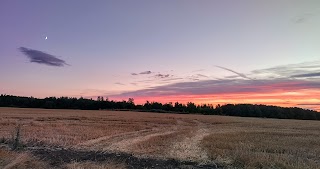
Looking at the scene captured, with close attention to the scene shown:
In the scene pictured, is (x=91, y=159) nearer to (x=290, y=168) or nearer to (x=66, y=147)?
(x=66, y=147)

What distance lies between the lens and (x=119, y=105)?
533 feet

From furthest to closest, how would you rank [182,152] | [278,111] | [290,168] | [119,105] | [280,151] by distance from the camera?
[119,105], [278,111], [280,151], [182,152], [290,168]

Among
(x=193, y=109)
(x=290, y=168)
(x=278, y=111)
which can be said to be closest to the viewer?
(x=290, y=168)

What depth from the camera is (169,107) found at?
532 ft

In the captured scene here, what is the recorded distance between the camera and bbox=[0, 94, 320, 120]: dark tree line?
132750mm

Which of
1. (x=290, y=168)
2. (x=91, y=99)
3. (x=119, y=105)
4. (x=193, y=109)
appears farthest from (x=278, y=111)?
(x=290, y=168)

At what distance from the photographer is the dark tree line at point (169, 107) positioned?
436 feet

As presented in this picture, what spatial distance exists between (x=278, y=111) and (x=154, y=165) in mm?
120901

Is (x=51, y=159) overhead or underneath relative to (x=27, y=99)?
underneath

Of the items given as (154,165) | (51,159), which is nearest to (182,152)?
(154,165)

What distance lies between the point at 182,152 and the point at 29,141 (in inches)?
472

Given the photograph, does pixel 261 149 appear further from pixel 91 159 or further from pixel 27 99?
pixel 27 99

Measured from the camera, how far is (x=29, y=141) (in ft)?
92.3

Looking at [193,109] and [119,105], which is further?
[119,105]
